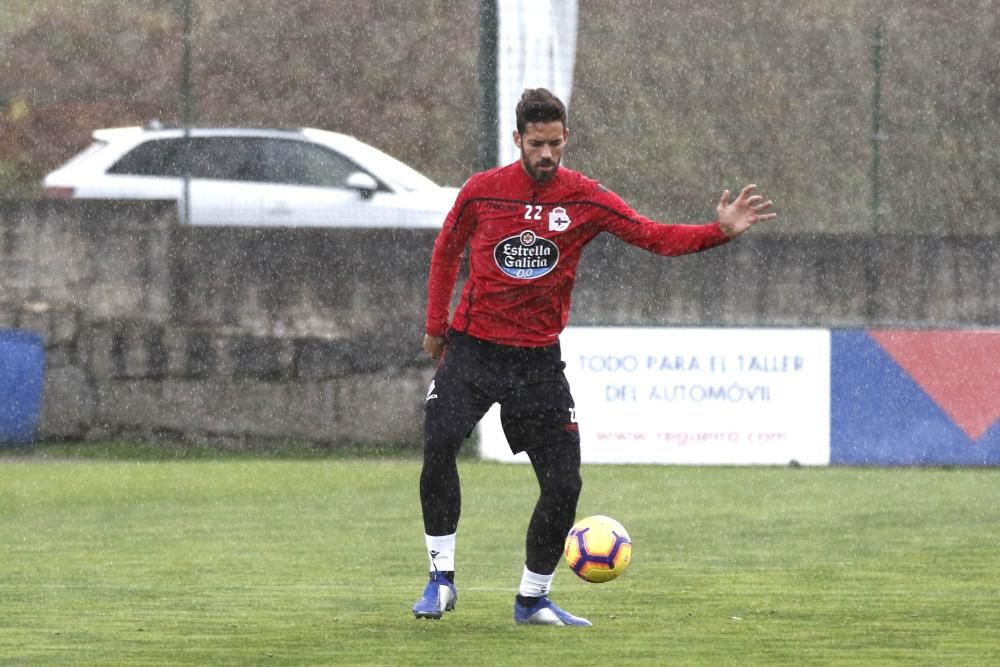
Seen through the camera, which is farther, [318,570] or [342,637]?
[318,570]

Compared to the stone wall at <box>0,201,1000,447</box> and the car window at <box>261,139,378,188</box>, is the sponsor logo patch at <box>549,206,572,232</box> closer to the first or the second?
the stone wall at <box>0,201,1000,447</box>

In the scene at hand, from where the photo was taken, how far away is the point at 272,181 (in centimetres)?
1659

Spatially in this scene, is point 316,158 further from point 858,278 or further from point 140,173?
point 858,278

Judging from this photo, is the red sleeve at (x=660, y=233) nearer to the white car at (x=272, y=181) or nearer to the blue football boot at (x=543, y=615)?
the blue football boot at (x=543, y=615)

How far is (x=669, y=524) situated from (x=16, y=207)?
7340 millimetres

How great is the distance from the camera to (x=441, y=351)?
7426mm

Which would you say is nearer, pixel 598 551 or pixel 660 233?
pixel 660 233

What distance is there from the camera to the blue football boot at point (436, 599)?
23.4 feet

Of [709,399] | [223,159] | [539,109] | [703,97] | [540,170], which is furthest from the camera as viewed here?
[703,97]

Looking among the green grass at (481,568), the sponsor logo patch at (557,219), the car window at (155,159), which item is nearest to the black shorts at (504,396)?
the sponsor logo patch at (557,219)

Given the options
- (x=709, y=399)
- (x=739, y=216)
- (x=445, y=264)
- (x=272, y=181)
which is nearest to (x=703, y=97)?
(x=709, y=399)

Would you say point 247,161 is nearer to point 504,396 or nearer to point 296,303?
point 296,303

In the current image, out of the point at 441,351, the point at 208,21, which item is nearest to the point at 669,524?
the point at 441,351

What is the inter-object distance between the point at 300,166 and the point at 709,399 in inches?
174
